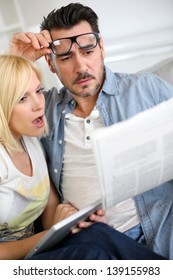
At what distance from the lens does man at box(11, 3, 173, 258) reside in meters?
1.00

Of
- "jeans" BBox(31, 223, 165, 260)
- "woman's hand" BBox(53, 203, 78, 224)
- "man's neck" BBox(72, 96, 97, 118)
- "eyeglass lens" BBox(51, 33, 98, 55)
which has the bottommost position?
"woman's hand" BBox(53, 203, 78, 224)

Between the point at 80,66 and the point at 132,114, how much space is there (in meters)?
0.25

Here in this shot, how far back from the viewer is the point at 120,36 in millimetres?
1773

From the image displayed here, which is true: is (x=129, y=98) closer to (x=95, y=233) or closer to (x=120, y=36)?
(x=95, y=233)

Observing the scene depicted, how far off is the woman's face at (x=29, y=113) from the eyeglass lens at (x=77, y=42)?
0.15 m

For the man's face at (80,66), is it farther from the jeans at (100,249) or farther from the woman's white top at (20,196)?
the jeans at (100,249)

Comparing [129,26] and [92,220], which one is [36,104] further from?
[129,26]

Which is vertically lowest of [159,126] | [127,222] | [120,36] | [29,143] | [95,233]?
[127,222]

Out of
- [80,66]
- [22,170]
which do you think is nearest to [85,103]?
[80,66]

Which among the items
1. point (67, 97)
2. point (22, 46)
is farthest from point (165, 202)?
point (22, 46)

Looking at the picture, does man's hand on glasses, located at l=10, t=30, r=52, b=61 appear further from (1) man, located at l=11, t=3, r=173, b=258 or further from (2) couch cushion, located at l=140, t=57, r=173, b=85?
(2) couch cushion, located at l=140, t=57, r=173, b=85

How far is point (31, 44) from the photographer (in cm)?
115

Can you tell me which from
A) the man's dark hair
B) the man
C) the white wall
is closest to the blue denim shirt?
the man
